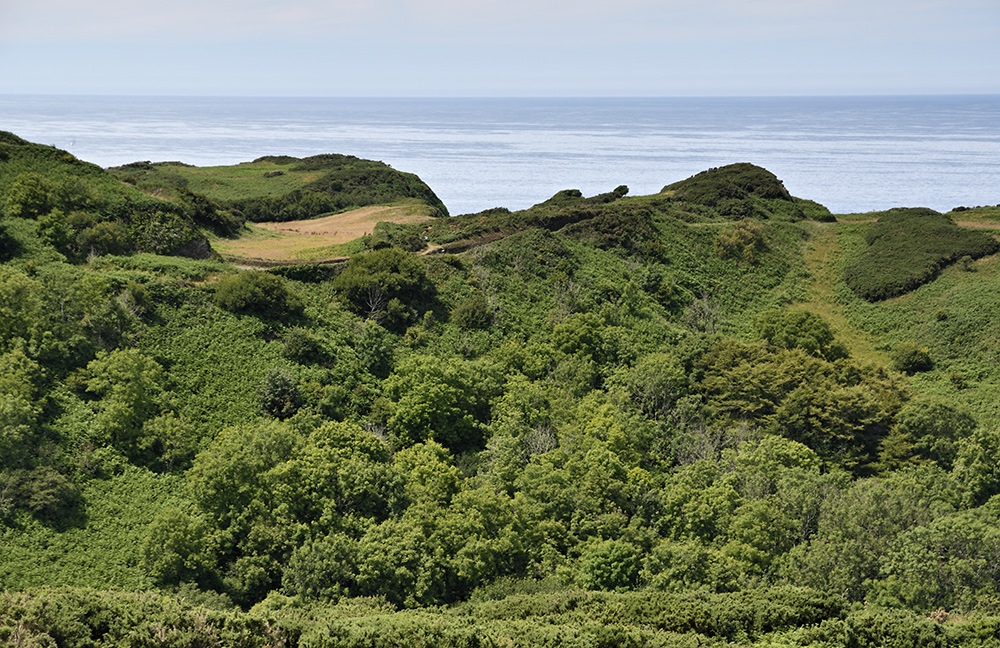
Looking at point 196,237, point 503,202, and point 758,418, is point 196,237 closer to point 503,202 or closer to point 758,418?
point 758,418

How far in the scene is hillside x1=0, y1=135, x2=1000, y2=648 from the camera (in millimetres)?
24516

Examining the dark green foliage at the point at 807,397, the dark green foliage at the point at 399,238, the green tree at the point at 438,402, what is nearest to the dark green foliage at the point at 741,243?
the dark green foliage at the point at 807,397

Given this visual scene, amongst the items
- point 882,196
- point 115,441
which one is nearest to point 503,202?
point 882,196

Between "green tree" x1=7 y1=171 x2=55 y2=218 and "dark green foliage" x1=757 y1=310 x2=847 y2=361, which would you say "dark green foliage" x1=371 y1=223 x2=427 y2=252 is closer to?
"green tree" x1=7 y1=171 x2=55 y2=218

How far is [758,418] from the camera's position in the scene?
41656 mm

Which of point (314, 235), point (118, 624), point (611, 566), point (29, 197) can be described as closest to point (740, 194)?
point (314, 235)

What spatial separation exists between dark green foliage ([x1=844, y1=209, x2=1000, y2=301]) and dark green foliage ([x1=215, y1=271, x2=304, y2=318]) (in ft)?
151

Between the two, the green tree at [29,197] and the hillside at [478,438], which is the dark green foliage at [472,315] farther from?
the green tree at [29,197]

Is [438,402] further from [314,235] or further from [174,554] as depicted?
[314,235]

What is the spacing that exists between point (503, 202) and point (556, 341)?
273ft

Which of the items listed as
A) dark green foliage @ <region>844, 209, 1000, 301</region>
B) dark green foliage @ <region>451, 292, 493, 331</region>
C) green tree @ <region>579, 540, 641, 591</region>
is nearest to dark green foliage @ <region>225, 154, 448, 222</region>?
dark green foliage @ <region>451, 292, 493, 331</region>

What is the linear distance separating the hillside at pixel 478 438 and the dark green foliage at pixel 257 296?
6.4 inches

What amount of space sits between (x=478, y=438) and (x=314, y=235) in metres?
34.2

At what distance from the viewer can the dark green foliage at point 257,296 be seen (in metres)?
43.6
